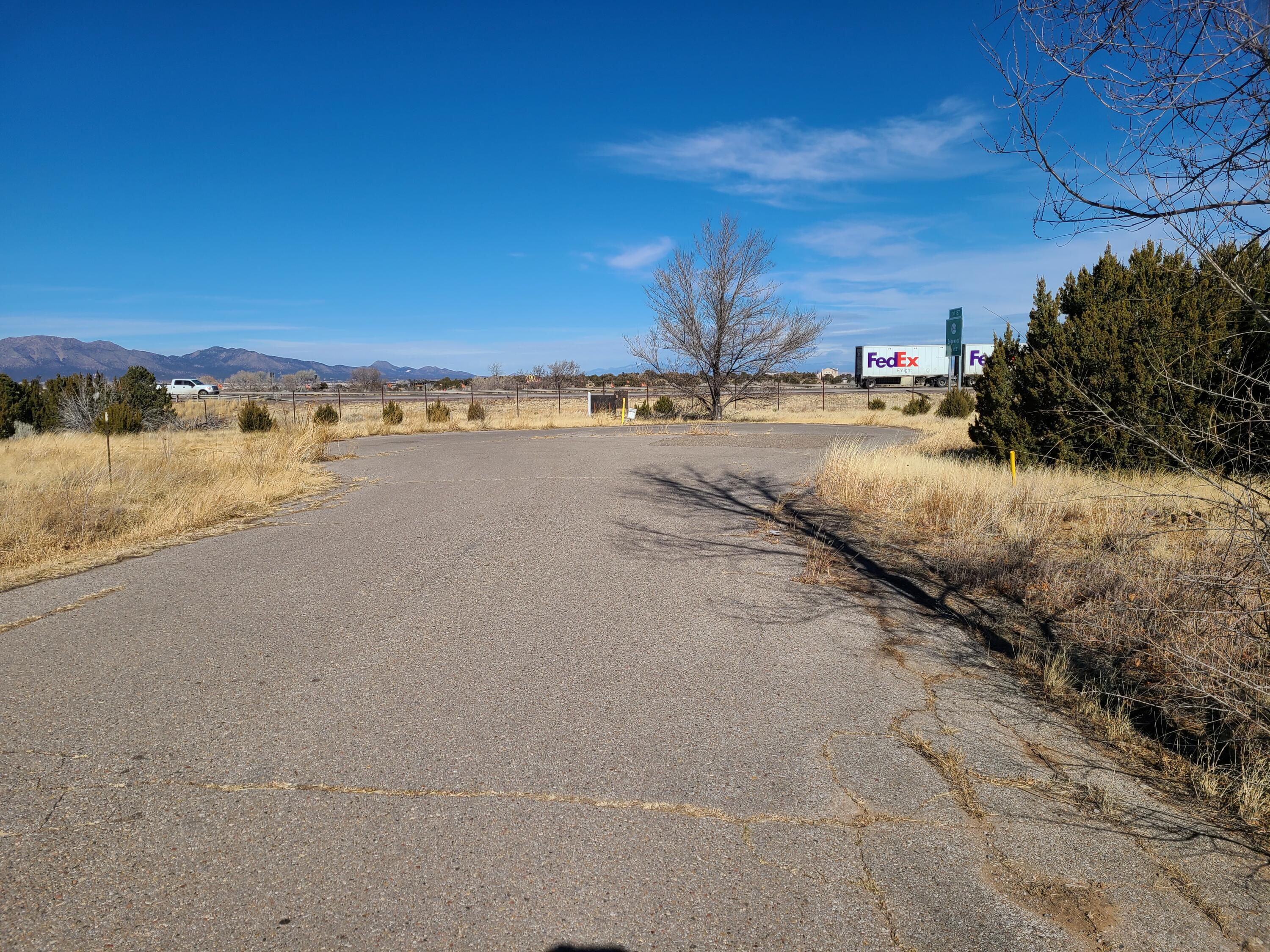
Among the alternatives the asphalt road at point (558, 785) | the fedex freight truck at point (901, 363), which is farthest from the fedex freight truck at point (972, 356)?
the asphalt road at point (558, 785)

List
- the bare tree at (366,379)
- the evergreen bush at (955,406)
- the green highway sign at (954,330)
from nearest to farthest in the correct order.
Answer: the green highway sign at (954,330) < the evergreen bush at (955,406) < the bare tree at (366,379)

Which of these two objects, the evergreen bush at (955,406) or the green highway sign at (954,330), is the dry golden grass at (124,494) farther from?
the evergreen bush at (955,406)

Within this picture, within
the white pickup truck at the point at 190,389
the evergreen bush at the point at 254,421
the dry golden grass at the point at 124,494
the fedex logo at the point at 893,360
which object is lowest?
the dry golden grass at the point at 124,494

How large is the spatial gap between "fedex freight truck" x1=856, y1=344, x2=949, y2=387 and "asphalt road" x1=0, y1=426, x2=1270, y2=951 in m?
63.4

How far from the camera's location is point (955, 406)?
33031 mm

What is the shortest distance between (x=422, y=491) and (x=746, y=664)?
9.57 metres

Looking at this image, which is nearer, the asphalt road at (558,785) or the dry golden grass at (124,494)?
the asphalt road at (558,785)

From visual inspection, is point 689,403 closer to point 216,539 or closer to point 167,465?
point 167,465

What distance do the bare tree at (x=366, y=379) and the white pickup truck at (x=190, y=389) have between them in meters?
14.5

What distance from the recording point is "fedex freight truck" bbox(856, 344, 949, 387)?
216 ft

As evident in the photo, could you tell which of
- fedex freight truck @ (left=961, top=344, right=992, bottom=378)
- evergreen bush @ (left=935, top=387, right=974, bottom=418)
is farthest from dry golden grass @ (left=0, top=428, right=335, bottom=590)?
fedex freight truck @ (left=961, top=344, right=992, bottom=378)

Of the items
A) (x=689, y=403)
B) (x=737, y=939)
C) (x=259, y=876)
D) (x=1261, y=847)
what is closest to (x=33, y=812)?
(x=259, y=876)

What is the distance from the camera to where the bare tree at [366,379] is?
280 feet

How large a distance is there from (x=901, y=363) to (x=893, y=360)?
26.1 inches
